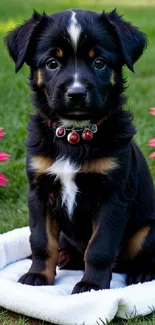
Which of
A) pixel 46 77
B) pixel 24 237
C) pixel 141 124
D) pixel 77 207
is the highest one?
pixel 46 77

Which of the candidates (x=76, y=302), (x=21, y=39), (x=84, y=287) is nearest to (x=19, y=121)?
(x=21, y=39)

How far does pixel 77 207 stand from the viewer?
425 cm

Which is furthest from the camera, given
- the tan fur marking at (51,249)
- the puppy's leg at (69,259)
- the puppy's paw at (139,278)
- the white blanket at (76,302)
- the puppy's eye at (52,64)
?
the puppy's leg at (69,259)

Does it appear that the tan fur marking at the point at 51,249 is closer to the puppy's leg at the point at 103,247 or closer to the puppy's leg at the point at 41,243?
the puppy's leg at the point at 41,243

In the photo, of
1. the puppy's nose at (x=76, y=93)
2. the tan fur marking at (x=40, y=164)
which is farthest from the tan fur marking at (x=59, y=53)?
the tan fur marking at (x=40, y=164)

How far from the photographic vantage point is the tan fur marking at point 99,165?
13.7ft

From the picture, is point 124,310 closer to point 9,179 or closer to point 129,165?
point 129,165

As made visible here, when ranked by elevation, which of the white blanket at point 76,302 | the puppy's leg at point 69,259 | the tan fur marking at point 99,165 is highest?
the tan fur marking at point 99,165

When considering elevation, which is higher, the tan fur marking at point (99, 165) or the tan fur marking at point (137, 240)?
the tan fur marking at point (99, 165)

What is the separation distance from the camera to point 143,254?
457cm

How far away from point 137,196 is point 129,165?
0.27m

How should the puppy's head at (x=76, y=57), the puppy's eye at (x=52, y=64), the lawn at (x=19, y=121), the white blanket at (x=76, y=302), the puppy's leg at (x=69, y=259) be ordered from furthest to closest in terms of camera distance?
the lawn at (x=19, y=121)
the puppy's leg at (x=69, y=259)
the puppy's eye at (x=52, y=64)
the puppy's head at (x=76, y=57)
the white blanket at (x=76, y=302)

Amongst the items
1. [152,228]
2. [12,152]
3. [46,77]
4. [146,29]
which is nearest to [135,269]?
[152,228]

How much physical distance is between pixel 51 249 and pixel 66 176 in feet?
1.62
